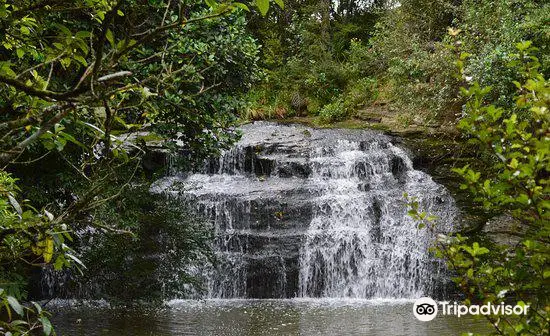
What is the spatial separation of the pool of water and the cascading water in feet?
3.80

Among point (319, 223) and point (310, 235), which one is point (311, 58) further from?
point (310, 235)

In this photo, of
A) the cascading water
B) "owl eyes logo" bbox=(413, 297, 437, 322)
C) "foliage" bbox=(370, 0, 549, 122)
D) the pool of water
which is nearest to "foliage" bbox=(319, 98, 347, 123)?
"foliage" bbox=(370, 0, 549, 122)

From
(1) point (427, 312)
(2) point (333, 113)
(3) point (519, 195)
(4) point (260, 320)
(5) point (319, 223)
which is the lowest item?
(4) point (260, 320)

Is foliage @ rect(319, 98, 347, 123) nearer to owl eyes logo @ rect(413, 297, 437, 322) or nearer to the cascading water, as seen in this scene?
the cascading water

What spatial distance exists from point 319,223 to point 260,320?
4521 mm

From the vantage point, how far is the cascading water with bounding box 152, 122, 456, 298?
13.5m

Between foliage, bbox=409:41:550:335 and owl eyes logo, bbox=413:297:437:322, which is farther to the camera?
owl eyes logo, bbox=413:297:437:322

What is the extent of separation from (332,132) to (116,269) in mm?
10246

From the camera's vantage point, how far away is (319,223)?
1424 cm

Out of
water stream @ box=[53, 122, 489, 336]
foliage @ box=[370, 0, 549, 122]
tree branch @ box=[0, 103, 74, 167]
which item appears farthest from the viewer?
foliage @ box=[370, 0, 549, 122]

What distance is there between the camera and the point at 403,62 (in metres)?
16.2

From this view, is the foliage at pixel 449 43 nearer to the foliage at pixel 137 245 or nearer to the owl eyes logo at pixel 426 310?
the owl eyes logo at pixel 426 310

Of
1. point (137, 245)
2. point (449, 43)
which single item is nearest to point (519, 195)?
point (137, 245)

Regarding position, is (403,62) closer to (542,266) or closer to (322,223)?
(322,223)
